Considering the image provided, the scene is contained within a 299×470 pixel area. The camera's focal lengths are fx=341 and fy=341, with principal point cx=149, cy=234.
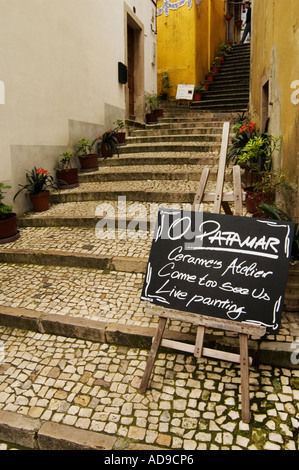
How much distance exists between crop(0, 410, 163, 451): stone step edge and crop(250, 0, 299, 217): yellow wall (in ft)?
8.36

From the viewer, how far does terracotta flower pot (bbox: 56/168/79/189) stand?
222 inches

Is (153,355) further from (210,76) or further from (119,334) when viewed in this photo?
(210,76)

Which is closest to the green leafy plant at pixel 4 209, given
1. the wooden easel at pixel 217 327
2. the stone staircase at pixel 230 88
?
the wooden easel at pixel 217 327

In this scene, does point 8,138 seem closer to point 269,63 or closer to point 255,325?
point 269,63

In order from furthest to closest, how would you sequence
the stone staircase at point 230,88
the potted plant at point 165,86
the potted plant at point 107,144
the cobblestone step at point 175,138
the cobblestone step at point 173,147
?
the potted plant at point 165,86 < the stone staircase at point 230,88 < the cobblestone step at point 175,138 < the potted plant at point 107,144 < the cobblestone step at point 173,147

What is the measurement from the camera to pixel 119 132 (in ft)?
25.0

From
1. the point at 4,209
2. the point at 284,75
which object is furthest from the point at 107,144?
the point at 284,75

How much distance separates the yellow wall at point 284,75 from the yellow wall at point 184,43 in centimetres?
711

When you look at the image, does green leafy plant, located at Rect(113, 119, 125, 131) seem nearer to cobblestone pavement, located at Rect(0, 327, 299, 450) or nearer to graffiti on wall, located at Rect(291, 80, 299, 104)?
graffiti on wall, located at Rect(291, 80, 299, 104)

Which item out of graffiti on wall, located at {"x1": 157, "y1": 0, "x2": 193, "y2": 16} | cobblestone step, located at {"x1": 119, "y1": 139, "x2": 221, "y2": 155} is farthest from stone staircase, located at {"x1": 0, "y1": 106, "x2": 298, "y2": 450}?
graffiti on wall, located at {"x1": 157, "y1": 0, "x2": 193, "y2": 16}

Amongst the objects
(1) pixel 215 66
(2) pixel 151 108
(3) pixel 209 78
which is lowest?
(2) pixel 151 108

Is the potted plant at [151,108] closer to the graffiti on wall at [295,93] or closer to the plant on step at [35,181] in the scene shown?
the plant on step at [35,181]

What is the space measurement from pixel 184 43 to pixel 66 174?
817cm

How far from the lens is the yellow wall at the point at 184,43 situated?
1112 cm
